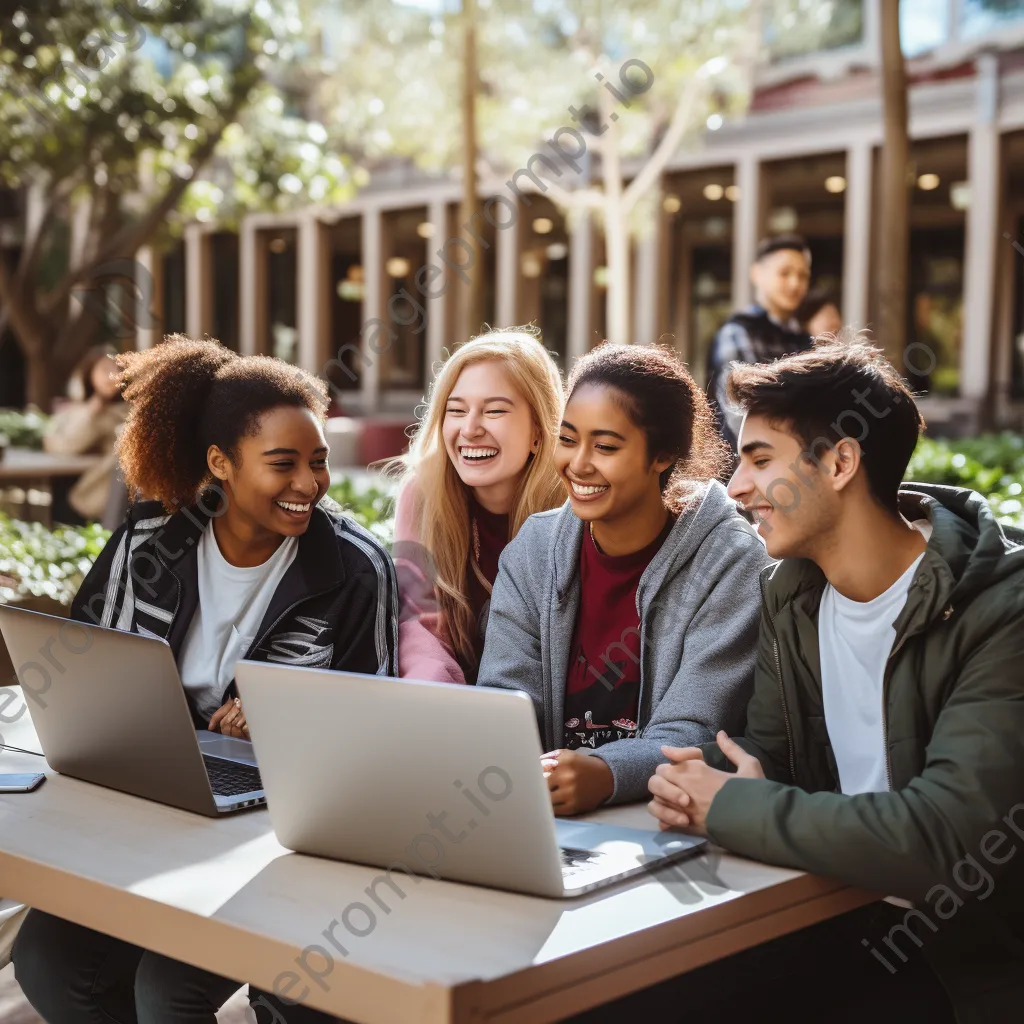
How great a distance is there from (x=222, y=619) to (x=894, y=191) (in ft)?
21.0

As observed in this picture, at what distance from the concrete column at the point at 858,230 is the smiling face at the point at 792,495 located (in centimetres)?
1722

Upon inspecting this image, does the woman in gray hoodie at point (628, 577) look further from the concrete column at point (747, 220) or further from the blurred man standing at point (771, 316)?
the concrete column at point (747, 220)

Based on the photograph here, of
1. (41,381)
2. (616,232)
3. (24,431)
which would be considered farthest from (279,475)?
(616,232)

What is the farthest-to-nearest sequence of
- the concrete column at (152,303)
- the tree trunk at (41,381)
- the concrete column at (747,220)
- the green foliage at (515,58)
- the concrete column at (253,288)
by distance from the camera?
1. the concrete column at (152,303)
2. the concrete column at (253,288)
3. the concrete column at (747,220)
4. the tree trunk at (41,381)
5. the green foliage at (515,58)

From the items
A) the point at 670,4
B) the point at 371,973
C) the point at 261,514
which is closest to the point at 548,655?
the point at 261,514

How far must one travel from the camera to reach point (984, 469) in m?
6.82

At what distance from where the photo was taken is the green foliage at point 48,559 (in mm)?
4645

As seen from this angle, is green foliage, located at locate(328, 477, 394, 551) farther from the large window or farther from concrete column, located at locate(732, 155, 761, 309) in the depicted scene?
the large window

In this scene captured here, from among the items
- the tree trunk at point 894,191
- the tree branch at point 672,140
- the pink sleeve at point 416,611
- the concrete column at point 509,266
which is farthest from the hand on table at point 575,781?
the concrete column at point 509,266

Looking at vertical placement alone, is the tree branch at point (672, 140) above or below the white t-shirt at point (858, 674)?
above

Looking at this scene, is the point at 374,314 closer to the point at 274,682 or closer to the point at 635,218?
the point at 635,218

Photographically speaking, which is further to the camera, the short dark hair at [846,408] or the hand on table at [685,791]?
the short dark hair at [846,408]

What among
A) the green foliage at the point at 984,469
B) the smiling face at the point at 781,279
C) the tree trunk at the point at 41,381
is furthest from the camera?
the tree trunk at the point at 41,381

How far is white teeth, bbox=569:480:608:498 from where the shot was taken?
8.94ft
